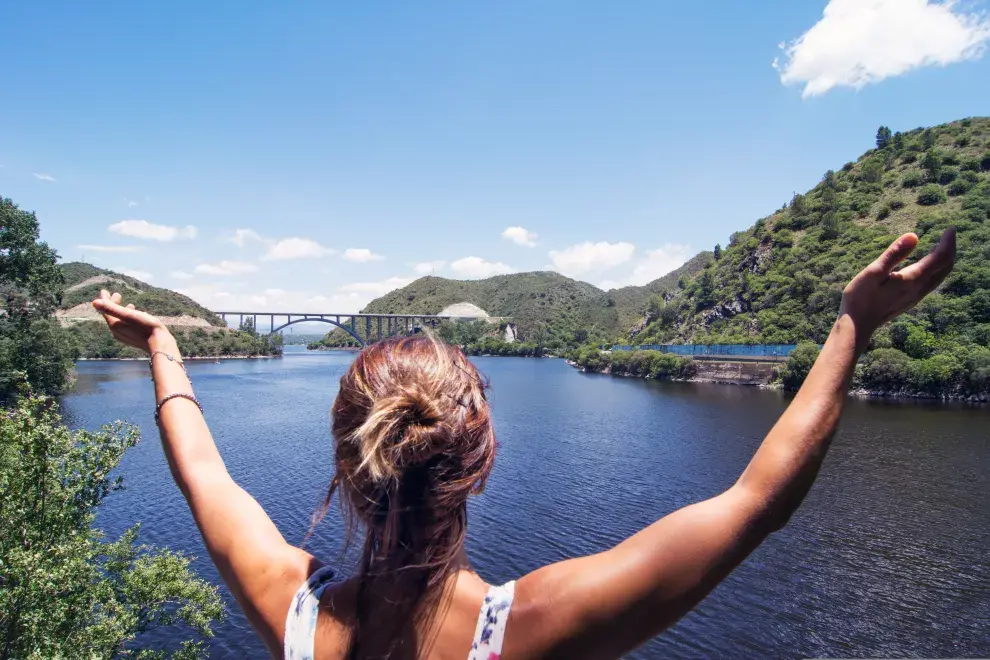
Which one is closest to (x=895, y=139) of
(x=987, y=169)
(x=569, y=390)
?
(x=987, y=169)

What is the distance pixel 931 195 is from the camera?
68.6 metres

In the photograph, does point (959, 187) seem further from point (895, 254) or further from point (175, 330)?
point (175, 330)

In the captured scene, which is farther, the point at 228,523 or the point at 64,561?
the point at 64,561

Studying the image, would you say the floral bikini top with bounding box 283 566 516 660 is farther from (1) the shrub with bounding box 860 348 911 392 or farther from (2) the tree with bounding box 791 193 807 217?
(2) the tree with bounding box 791 193 807 217

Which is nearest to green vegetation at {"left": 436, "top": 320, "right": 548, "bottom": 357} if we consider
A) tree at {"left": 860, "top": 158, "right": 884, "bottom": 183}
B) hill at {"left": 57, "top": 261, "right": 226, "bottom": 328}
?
hill at {"left": 57, "top": 261, "right": 226, "bottom": 328}

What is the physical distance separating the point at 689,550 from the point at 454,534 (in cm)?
45

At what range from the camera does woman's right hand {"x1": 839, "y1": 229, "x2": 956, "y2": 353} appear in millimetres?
1042

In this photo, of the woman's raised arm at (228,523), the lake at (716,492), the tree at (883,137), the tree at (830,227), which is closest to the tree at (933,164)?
the tree at (830,227)

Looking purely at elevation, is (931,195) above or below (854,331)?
Answer: above

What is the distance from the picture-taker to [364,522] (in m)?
1.17

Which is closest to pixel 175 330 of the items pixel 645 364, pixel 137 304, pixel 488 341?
pixel 137 304

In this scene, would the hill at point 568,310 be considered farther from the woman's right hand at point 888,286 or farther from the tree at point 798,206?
the woman's right hand at point 888,286

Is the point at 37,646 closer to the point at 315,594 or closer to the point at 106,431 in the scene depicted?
the point at 106,431

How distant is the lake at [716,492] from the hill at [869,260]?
726cm
